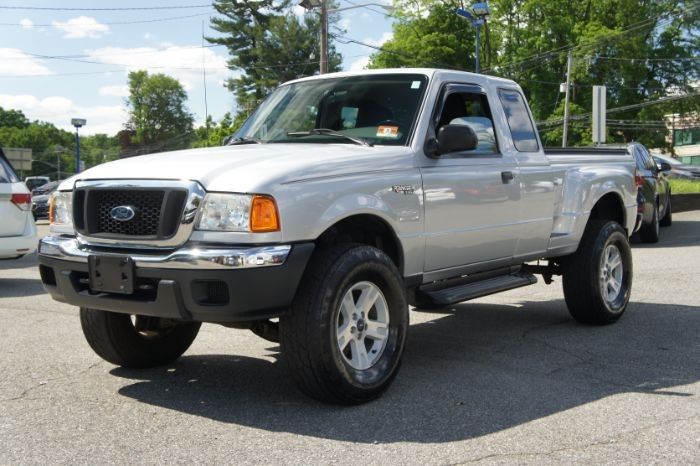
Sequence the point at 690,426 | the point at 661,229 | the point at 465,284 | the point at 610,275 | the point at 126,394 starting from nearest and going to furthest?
the point at 690,426, the point at 126,394, the point at 465,284, the point at 610,275, the point at 661,229

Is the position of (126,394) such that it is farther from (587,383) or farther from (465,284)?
(587,383)

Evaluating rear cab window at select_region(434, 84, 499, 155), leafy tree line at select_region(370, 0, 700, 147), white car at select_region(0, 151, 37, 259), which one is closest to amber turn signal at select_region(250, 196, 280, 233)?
rear cab window at select_region(434, 84, 499, 155)

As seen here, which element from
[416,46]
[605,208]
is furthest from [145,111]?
[605,208]

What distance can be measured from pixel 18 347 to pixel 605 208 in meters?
Result: 5.28

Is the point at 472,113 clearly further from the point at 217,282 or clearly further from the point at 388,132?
the point at 217,282

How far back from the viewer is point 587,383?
17.4ft

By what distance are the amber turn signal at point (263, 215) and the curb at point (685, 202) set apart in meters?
21.1

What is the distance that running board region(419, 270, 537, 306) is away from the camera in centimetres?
561

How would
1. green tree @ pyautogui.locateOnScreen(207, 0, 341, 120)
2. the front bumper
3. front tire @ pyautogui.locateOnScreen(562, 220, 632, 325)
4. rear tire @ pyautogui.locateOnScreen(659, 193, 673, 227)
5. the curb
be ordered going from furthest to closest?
green tree @ pyautogui.locateOnScreen(207, 0, 341, 120)
the curb
rear tire @ pyautogui.locateOnScreen(659, 193, 673, 227)
front tire @ pyautogui.locateOnScreen(562, 220, 632, 325)
the front bumper

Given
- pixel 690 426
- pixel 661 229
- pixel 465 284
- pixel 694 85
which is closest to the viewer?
pixel 690 426

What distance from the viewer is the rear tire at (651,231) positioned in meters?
15.2

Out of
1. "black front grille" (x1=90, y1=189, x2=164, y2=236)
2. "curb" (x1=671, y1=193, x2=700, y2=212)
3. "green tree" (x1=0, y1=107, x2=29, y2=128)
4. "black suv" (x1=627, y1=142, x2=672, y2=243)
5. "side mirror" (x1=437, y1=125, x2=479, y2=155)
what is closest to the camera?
"black front grille" (x1=90, y1=189, x2=164, y2=236)

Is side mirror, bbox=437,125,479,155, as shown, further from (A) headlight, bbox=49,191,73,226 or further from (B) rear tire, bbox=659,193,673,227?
(B) rear tire, bbox=659,193,673,227

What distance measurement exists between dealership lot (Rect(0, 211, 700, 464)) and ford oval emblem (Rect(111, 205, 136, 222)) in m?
1.07
